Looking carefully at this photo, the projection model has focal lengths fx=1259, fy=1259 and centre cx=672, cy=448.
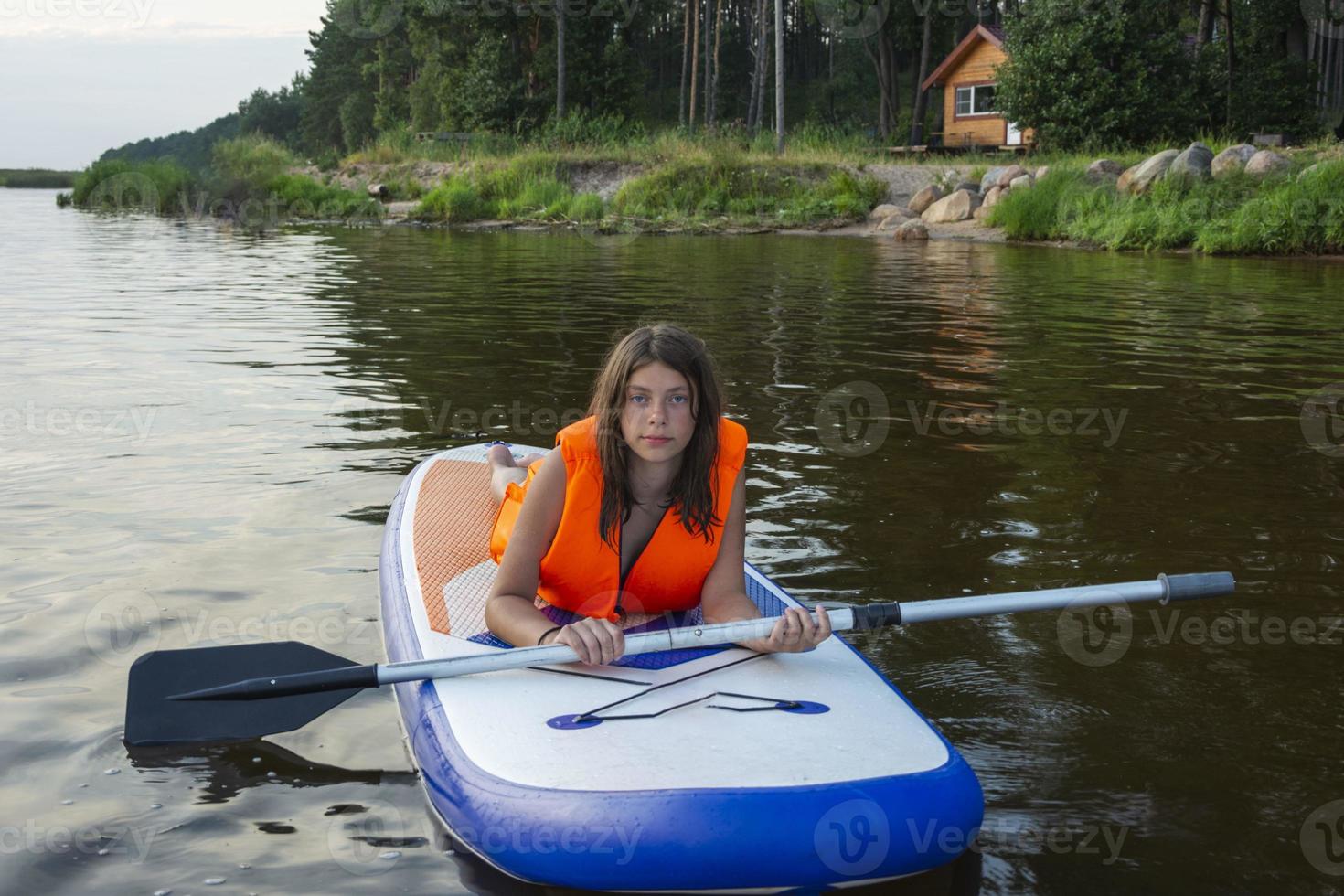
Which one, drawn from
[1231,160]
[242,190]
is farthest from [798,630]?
[242,190]

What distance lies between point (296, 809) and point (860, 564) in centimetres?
243

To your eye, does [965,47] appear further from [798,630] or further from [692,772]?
[692,772]

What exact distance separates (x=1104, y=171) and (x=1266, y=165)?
114 inches

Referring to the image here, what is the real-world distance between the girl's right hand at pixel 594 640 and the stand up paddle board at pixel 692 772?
0.27 feet

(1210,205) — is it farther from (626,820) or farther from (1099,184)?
(626,820)

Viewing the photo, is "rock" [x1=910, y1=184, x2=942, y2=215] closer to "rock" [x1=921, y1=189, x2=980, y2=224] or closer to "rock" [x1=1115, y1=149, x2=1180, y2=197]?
"rock" [x1=921, y1=189, x2=980, y2=224]

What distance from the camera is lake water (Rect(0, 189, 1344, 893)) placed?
9.59 ft

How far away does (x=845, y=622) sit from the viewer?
316cm

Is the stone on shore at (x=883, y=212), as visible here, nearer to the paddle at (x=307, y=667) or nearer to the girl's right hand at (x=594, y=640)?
the paddle at (x=307, y=667)

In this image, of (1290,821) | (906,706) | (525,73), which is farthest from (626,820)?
(525,73)

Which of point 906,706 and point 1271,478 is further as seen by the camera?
point 1271,478

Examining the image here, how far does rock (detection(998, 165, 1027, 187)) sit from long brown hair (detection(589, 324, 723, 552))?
21.9 m

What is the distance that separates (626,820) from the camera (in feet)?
8.20

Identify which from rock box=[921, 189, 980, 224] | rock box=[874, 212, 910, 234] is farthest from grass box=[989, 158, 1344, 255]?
rock box=[874, 212, 910, 234]
